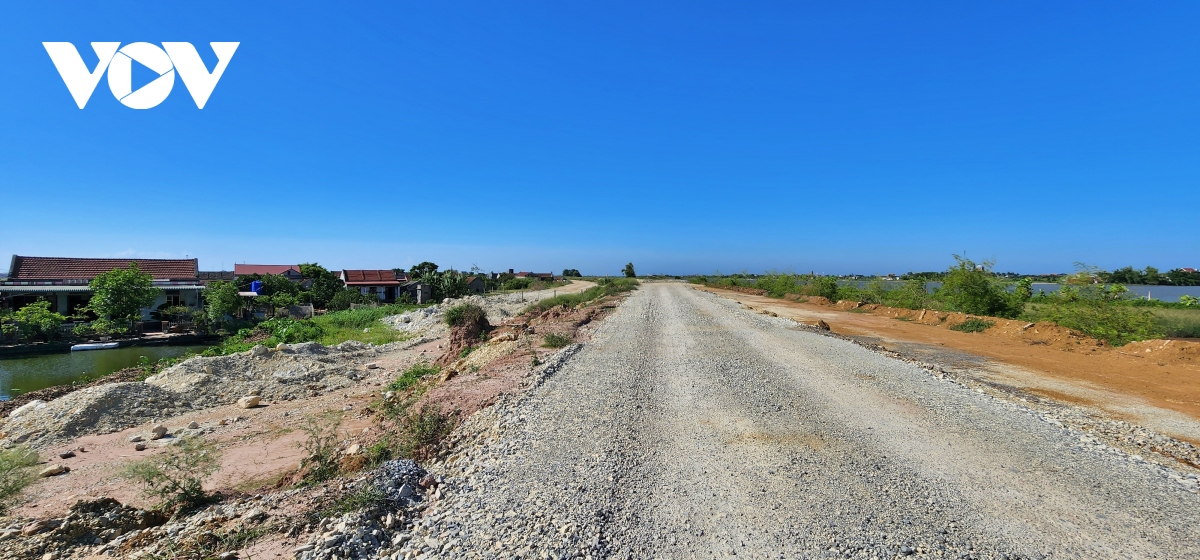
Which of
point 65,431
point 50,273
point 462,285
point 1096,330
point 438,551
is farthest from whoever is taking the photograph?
point 462,285

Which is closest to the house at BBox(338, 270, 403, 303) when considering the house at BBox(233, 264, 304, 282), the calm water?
the house at BBox(233, 264, 304, 282)

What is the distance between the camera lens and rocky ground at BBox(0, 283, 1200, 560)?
3.84 metres

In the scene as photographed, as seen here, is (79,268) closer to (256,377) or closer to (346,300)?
(346,300)

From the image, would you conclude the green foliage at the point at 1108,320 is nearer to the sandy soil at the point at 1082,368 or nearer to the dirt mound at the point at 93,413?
the sandy soil at the point at 1082,368

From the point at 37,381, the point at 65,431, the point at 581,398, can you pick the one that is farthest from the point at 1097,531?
the point at 37,381

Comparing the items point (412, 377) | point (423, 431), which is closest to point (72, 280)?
point (412, 377)

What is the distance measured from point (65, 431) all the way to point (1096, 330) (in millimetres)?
28294

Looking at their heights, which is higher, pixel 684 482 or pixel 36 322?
pixel 36 322

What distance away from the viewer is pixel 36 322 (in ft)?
75.2

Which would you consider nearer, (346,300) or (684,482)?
(684,482)

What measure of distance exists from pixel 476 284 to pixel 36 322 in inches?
1470

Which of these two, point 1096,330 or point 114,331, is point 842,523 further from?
point 114,331

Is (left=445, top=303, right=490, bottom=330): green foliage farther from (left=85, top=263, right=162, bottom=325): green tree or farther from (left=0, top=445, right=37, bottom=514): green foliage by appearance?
(left=85, top=263, right=162, bottom=325): green tree

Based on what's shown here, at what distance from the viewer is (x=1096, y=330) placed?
15672 millimetres
